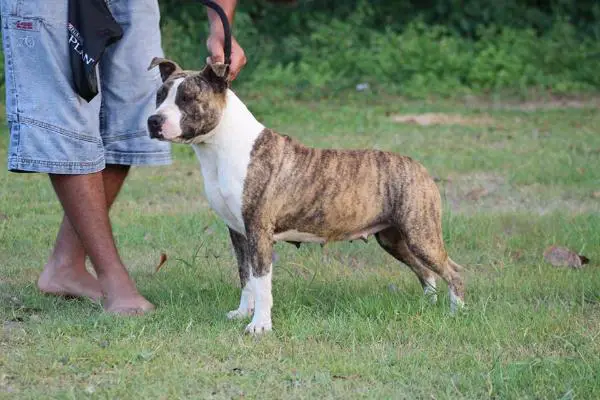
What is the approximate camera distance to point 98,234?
5332 millimetres

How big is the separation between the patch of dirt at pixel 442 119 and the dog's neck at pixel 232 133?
604 centimetres

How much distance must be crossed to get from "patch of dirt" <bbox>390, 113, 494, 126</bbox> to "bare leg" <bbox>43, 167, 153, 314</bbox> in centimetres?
597

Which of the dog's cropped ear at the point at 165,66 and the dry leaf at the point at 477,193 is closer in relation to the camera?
the dog's cropped ear at the point at 165,66

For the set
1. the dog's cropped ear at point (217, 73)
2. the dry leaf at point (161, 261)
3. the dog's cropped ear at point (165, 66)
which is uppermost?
the dog's cropped ear at point (217, 73)

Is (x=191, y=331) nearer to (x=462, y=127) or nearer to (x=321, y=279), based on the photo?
(x=321, y=279)

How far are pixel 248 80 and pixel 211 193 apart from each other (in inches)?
292

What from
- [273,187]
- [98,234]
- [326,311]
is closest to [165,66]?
[273,187]

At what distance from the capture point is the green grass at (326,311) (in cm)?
427

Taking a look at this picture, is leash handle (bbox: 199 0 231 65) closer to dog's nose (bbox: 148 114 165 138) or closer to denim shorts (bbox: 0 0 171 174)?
dog's nose (bbox: 148 114 165 138)

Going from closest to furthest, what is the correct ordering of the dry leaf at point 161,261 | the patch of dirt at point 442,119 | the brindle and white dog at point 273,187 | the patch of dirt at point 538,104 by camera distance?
the brindle and white dog at point 273,187
the dry leaf at point 161,261
the patch of dirt at point 442,119
the patch of dirt at point 538,104

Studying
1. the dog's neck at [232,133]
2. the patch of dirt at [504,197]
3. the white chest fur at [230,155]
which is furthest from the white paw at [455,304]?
the patch of dirt at [504,197]

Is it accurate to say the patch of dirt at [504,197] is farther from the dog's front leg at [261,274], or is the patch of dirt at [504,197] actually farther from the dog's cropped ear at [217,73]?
the dog's cropped ear at [217,73]

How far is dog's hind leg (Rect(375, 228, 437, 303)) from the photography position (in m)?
5.45

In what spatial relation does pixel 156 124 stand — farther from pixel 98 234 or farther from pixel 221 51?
pixel 98 234
